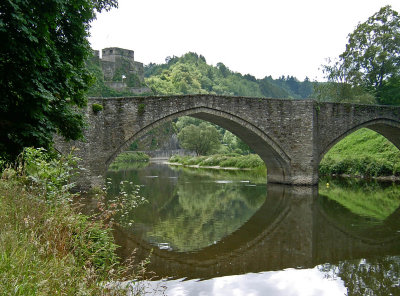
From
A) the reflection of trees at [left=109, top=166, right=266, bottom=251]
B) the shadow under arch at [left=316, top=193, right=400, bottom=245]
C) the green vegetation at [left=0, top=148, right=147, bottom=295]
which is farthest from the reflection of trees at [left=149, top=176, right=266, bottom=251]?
the green vegetation at [left=0, top=148, right=147, bottom=295]

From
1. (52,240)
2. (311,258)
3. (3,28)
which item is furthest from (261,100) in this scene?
(52,240)

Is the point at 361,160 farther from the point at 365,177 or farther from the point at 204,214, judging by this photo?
the point at 204,214

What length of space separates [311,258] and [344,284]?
55.7 inches

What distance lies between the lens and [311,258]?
24.4 feet

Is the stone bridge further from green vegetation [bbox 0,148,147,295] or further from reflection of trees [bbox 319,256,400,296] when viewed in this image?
reflection of trees [bbox 319,256,400,296]

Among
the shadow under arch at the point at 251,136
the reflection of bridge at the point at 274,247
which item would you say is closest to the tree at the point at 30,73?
the reflection of bridge at the point at 274,247

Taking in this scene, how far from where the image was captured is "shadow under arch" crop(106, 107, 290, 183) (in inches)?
638

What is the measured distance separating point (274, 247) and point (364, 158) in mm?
17344

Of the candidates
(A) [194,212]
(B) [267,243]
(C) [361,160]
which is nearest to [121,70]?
(C) [361,160]

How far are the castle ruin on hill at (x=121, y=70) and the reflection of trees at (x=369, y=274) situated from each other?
56463 millimetres

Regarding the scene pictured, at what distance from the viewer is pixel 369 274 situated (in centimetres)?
639

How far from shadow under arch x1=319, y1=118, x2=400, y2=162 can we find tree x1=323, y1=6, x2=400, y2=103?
10.2 meters

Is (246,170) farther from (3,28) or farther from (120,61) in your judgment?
(120,61)

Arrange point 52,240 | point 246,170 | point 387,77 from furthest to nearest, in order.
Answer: point 387,77
point 246,170
point 52,240
